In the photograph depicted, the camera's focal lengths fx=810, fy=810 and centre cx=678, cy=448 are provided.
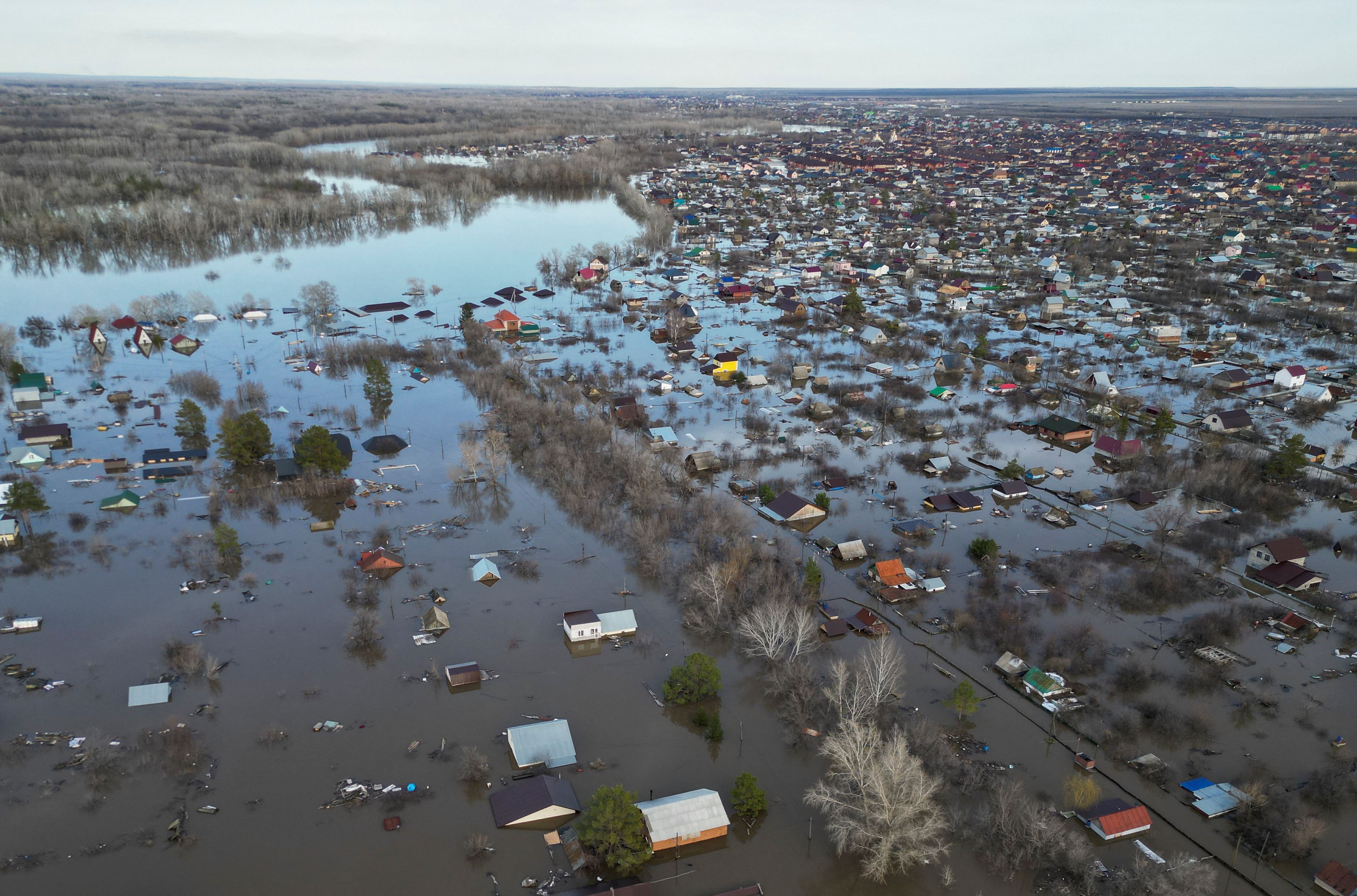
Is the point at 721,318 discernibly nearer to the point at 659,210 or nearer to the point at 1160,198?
the point at 659,210

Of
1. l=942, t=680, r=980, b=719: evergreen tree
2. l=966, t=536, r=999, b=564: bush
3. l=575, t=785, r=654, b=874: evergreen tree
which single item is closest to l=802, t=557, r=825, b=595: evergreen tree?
l=942, t=680, r=980, b=719: evergreen tree

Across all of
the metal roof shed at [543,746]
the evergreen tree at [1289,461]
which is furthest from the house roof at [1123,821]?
the evergreen tree at [1289,461]

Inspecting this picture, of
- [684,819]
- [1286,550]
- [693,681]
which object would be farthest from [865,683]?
[1286,550]

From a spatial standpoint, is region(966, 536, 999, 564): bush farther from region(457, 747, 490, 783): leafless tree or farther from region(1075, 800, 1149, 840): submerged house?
region(457, 747, 490, 783): leafless tree

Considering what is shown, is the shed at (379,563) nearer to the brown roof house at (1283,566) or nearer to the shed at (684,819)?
the shed at (684,819)

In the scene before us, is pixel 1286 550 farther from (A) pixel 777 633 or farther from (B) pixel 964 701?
(A) pixel 777 633
